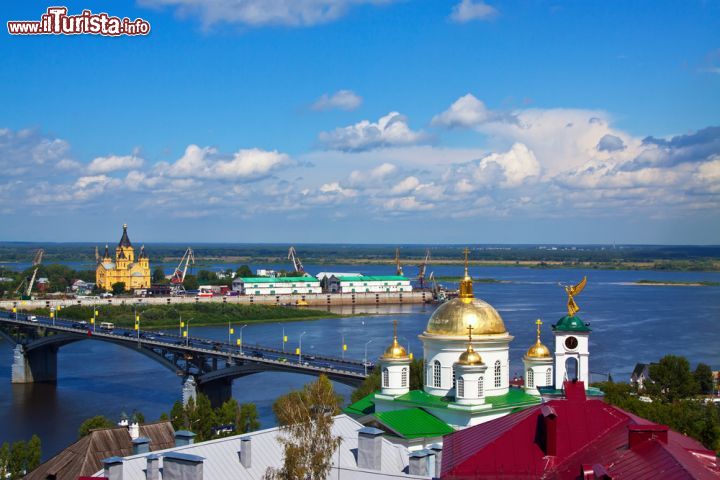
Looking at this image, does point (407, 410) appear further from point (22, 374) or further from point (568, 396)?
point (22, 374)

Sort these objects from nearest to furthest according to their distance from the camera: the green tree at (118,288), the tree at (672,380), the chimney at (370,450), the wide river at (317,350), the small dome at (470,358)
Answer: the chimney at (370,450) < the small dome at (470,358) < the tree at (672,380) < the wide river at (317,350) < the green tree at (118,288)

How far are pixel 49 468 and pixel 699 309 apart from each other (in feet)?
252

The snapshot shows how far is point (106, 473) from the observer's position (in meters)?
15.7

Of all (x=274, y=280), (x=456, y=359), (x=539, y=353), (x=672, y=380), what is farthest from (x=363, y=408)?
(x=274, y=280)

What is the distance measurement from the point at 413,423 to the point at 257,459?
5772mm

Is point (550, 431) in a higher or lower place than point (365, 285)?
higher

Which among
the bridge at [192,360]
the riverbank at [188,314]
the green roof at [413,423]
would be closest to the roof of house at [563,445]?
the green roof at [413,423]

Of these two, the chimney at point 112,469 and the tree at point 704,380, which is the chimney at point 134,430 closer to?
the chimney at point 112,469

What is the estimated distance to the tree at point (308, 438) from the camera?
550 inches

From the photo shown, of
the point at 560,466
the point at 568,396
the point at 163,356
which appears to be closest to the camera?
the point at 560,466

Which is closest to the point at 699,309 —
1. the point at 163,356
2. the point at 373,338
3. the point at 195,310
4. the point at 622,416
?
the point at 373,338

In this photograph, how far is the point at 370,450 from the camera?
57.4ft

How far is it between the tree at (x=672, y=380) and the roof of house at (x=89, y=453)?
22142 mm

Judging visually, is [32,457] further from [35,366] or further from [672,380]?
[35,366]
